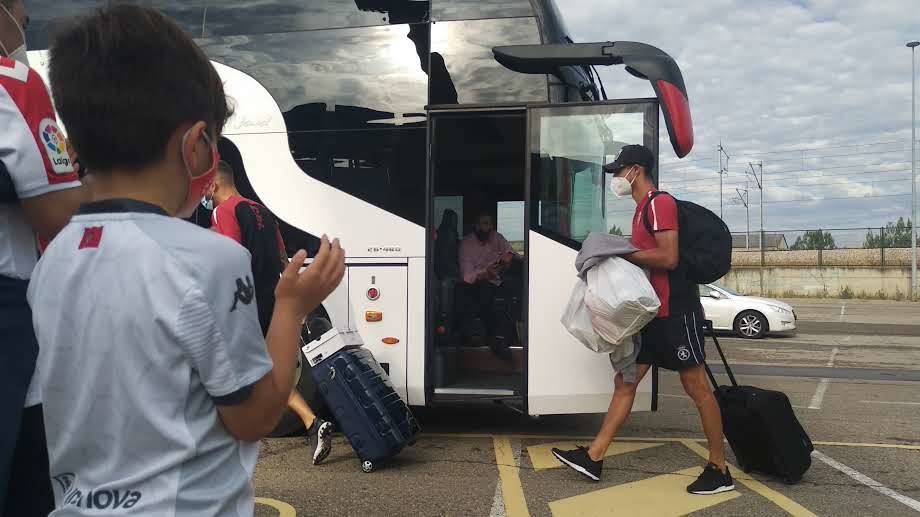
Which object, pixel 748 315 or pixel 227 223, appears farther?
pixel 748 315

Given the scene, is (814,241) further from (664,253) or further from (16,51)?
(16,51)

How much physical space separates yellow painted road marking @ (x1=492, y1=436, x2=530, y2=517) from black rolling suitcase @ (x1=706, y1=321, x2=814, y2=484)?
1.51m

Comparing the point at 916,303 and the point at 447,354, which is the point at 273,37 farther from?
the point at 916,303

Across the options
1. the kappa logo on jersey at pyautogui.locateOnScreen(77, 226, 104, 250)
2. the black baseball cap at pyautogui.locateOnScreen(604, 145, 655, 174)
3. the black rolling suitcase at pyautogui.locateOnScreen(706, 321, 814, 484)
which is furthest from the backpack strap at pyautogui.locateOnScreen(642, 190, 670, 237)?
the kappa logo on jersey at pyautogui.locateOnScreen(77, 226, 104, 250)

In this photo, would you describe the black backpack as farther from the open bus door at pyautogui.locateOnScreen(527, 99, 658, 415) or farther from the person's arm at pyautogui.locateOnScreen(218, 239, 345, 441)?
the person's arm at pyautogui.locateOnScreen(218, 239, 345, 441)

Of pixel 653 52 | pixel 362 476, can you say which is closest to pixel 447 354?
pixel 362 476

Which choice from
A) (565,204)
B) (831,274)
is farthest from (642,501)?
(831,274)

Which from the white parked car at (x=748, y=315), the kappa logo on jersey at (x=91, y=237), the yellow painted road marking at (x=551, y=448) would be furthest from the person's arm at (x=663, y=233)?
the white parked car at (x=748, y=315)

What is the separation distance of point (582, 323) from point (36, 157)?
3.75 meters

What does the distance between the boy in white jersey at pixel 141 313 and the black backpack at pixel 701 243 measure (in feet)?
12.3

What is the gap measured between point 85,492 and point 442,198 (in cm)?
774

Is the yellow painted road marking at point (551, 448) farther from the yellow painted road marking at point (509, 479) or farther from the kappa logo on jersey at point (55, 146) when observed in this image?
the kappa logo on jersey at point (55, 146)

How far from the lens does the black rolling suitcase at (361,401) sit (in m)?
4.84

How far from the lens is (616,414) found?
4.65 m
